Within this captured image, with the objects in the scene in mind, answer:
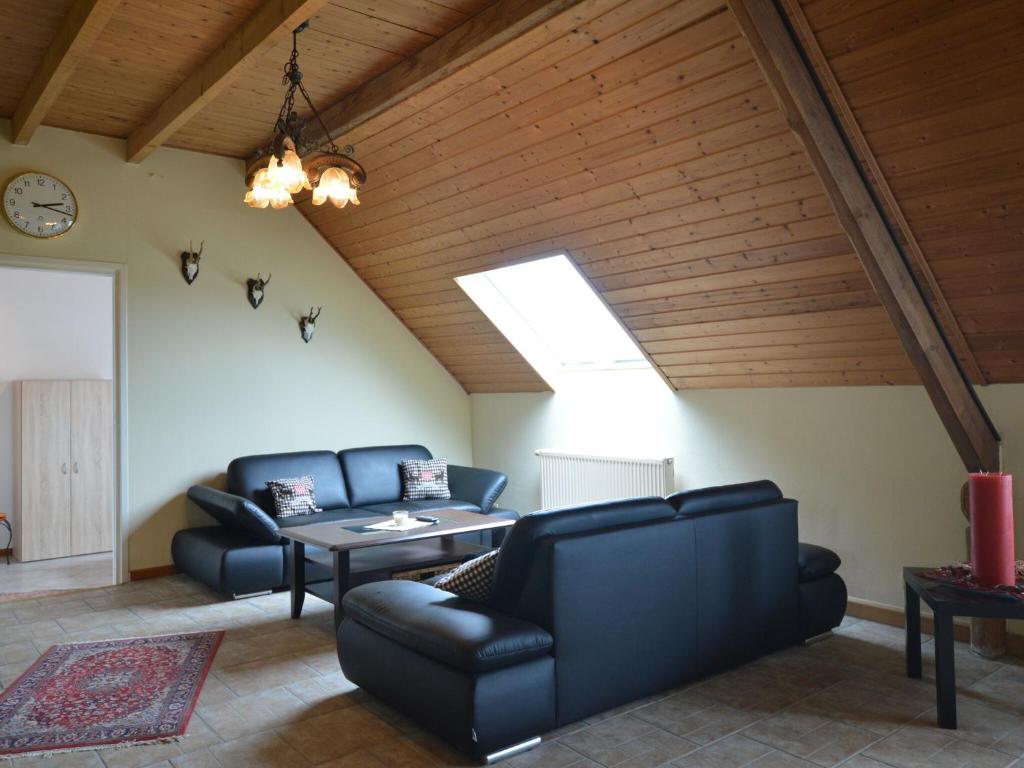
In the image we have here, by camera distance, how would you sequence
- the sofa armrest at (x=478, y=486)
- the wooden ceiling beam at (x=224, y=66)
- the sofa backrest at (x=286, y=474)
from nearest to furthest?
1. the wooden ceiling beam at (x=224, y=66)
2. the sofa backrest at (x=286, y=474)
3. the sofa armrest at (x=478, y=486)

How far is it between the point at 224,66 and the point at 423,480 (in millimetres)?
3340

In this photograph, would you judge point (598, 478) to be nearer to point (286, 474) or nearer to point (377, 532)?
point (377, 532)

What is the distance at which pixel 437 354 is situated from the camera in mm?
6910

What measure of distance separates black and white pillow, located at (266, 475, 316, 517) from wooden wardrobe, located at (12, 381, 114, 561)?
1499 millimetres

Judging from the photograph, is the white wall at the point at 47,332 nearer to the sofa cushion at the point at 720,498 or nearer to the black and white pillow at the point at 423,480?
the black and white pillow at the point at 423,480

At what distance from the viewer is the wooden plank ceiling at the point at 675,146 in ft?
9.43

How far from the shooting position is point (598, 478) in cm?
576

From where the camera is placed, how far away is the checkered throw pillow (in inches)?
116

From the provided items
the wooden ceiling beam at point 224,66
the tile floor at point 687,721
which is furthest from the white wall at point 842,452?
the wooden ceiling beam at point 224,66

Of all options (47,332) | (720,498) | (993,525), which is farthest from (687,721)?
(47,332)

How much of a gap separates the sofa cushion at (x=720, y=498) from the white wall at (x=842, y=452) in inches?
34.1

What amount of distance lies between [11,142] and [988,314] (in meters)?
5.49

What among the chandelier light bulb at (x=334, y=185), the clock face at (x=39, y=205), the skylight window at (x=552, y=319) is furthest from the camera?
the skylight window at (x=552, y=319)

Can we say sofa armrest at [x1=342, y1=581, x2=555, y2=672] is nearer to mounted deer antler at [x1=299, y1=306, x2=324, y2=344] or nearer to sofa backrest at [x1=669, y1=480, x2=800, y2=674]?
sofa backrest at [x1=669, y1=480, x2=800, y2=674]
